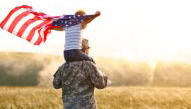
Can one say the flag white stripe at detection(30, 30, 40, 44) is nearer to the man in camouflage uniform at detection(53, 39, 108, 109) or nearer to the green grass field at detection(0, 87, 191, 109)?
the man in camouflage uniform at detection(53, 39, 108, 109)

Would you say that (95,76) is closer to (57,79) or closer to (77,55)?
(77,55)

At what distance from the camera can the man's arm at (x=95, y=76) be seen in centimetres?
516

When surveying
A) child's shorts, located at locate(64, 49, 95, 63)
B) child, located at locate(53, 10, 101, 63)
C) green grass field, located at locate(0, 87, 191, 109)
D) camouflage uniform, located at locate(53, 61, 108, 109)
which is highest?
child, located at locate(53, 10, 101, 63)

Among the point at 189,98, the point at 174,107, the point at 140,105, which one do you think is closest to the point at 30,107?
the point at 140,105

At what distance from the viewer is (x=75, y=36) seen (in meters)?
5.23

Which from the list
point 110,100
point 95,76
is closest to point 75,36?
point 95,76

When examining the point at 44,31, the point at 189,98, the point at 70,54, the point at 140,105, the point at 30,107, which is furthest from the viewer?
the point at 189,98

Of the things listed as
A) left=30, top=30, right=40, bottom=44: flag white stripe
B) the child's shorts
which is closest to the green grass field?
left=30, top=30, right=40, bottom=44: flag white stripe

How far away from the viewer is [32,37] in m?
6.11

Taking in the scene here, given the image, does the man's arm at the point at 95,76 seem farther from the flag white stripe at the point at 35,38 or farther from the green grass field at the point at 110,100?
the green grass field at the point at 110,100

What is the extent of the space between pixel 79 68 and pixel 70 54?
0.19 m

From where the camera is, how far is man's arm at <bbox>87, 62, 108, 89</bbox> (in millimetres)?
5164

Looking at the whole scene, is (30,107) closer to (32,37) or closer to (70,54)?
(32,37)

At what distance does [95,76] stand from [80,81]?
223 millimetres
